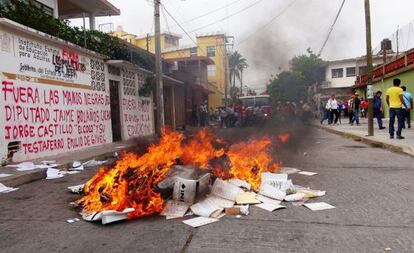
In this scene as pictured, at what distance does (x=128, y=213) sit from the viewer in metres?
4.73

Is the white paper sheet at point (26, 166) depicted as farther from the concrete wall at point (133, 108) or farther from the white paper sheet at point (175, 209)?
the concrete wall at point (133, 108)

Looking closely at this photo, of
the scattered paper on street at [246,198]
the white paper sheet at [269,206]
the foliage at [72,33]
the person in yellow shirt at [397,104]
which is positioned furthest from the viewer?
the person in yellow shirt at [397,104]

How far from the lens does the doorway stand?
651 inches

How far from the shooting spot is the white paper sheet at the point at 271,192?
5.48m

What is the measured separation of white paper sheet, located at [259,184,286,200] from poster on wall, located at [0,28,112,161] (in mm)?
6737

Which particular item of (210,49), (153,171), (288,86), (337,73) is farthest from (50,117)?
(337,73)

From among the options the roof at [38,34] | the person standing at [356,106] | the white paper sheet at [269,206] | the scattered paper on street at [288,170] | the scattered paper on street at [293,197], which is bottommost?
the scattered paper on street at [288,170]

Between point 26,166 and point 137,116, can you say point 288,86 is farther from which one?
point 26,166

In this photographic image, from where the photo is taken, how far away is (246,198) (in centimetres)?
541

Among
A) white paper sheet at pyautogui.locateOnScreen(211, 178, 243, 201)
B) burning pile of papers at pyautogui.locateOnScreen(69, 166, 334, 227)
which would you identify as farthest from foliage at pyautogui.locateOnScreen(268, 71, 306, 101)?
white paper sheet at pyautogui.locateOnScreen(211, 178, 243, 201)

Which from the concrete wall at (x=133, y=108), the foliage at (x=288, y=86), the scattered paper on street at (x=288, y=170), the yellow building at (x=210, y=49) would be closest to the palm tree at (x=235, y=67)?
the yellow building at (x=210, y=49)

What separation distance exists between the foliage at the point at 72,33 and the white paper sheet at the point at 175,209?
758 cm

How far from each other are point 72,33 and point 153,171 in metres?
9.44

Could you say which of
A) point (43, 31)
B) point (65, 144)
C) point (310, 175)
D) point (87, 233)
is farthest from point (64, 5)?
point (87, 233)
